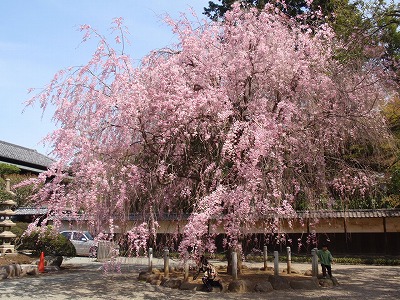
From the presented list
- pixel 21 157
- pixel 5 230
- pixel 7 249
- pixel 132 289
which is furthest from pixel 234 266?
pixel 21 157

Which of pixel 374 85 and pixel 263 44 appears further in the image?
pixel 374 85

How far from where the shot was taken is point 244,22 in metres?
12.4

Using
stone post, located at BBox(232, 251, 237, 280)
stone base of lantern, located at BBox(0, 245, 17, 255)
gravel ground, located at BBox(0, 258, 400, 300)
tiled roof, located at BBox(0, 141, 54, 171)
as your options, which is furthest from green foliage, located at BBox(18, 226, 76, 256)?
tiled roof, located at BBox(0, 141, 54, 171)

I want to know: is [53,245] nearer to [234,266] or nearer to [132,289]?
[132,289]

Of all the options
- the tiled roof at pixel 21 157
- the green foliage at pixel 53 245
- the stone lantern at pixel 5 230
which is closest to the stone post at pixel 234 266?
the green foliage at pixel 53 245

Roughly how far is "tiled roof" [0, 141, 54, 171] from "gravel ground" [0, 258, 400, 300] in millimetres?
24586

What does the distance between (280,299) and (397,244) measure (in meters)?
12.9

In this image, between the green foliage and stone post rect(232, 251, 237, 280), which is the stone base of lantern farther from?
stone post rect(232, 251, 237, 280)

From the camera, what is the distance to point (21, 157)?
3962cm

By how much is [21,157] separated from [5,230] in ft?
69.0

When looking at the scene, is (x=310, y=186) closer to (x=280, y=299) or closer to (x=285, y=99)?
(x=285, y=99)

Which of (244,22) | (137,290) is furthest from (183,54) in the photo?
(137,290)

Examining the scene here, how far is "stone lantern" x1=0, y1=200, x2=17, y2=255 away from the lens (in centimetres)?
1973

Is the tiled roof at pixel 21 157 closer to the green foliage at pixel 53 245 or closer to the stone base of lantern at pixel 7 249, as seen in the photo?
the stone base of lantern at pixel 7 249
